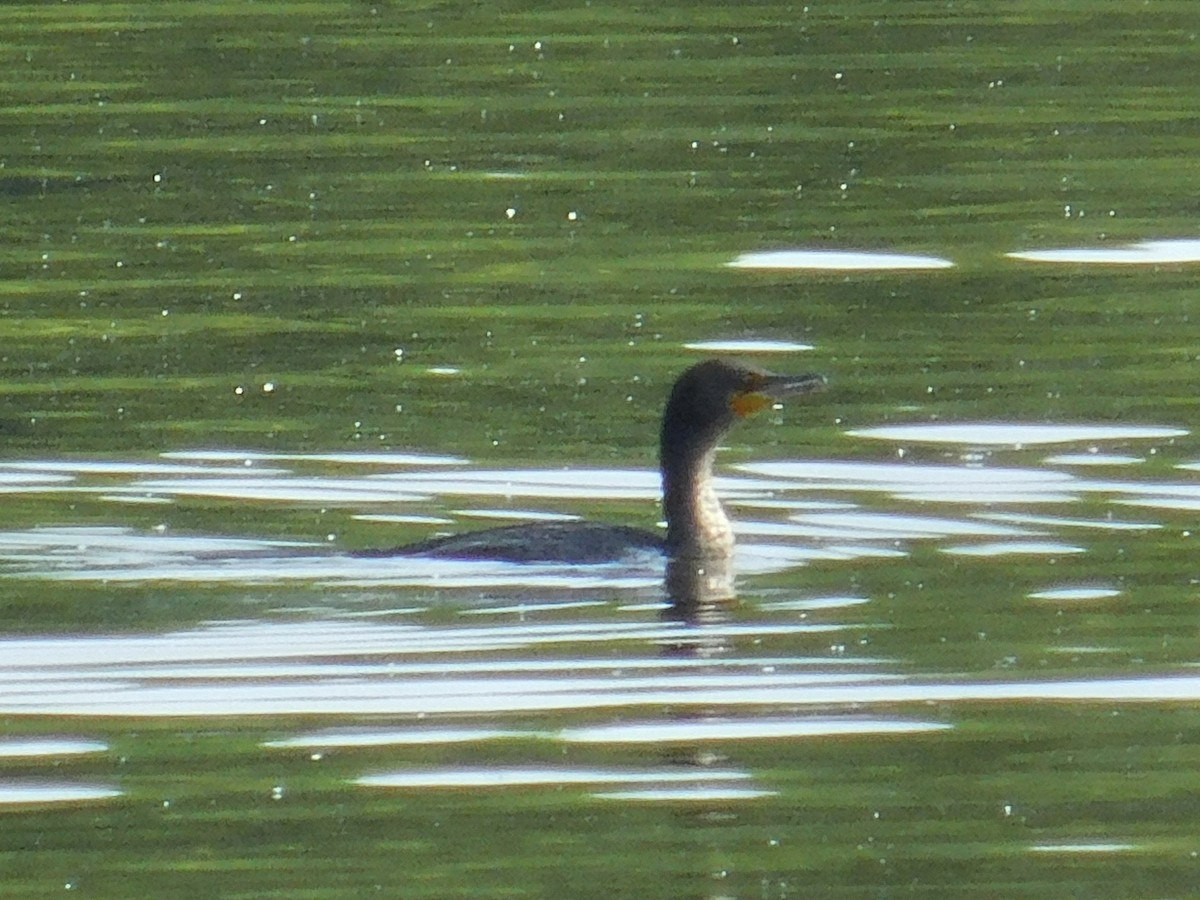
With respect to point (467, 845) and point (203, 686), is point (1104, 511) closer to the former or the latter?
point (203, 686)

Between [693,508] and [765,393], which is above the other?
[765,393]

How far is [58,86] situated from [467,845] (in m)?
18.9

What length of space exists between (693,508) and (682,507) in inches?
3.4

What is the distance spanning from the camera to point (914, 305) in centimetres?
1855

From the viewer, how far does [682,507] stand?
1367 cm

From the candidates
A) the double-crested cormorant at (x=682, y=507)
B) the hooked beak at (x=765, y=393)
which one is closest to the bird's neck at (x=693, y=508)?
the double-crested cormorant at (x=682, y=507)

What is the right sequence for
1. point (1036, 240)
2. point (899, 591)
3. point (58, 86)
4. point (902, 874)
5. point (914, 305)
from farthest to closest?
point (58, 86)
point (1036, 240)
point (914, 305)
point (899, 591)
point (902, 874)

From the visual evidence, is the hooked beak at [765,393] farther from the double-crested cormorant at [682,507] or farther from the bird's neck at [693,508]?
the bird's neck at [693,508]

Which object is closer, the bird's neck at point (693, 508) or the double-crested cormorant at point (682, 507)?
the double-crested cormorant at point (682, 507)

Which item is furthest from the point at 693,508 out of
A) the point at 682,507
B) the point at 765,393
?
the point at 765,393

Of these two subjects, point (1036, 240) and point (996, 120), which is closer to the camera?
point (1036, 240)

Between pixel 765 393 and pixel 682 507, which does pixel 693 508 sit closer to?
pixel 682 507

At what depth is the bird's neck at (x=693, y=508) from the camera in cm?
1346

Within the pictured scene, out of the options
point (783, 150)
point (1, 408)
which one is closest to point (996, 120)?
point (783, 150)
